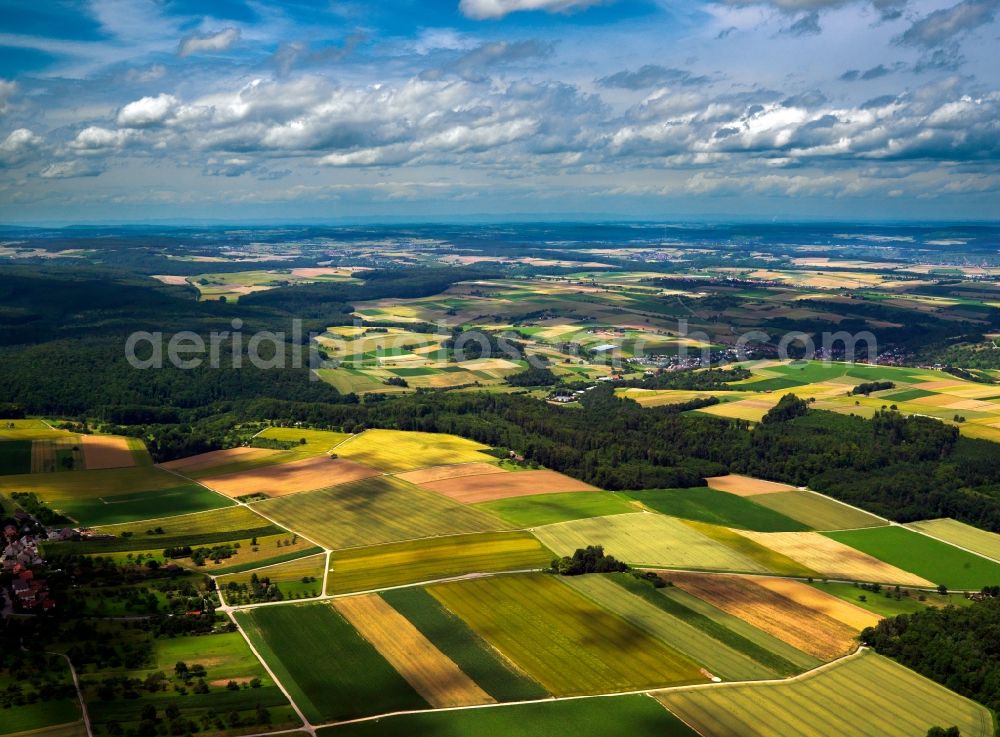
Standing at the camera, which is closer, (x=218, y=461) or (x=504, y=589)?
(x=504, y=589)

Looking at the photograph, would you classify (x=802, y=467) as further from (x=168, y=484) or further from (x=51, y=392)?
(x=51, y=392)

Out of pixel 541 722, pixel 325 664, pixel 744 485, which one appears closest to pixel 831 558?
pixel 744 485

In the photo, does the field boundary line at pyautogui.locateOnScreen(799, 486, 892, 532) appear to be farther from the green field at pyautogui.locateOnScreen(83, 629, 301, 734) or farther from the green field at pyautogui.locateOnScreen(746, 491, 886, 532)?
the green field at pyautogui.locateOnScreen(83, 629, 301, 734)

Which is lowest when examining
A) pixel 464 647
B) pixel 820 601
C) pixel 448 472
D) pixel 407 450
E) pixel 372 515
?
pixel 820 601

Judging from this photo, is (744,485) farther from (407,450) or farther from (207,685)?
(207,685)

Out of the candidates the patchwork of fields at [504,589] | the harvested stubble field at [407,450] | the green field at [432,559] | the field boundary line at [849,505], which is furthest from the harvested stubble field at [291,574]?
the field boundary line at [849,505]

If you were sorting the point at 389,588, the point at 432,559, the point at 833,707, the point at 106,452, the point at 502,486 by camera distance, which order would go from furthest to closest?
the point at 106,452, the point at 502,486, the point at 432,559, the point at 389,588, the point at 833,707

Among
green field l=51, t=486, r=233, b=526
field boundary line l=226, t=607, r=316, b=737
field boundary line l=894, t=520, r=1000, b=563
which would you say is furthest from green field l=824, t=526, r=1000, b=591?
green field l=51, t=486, r=233, b=526
